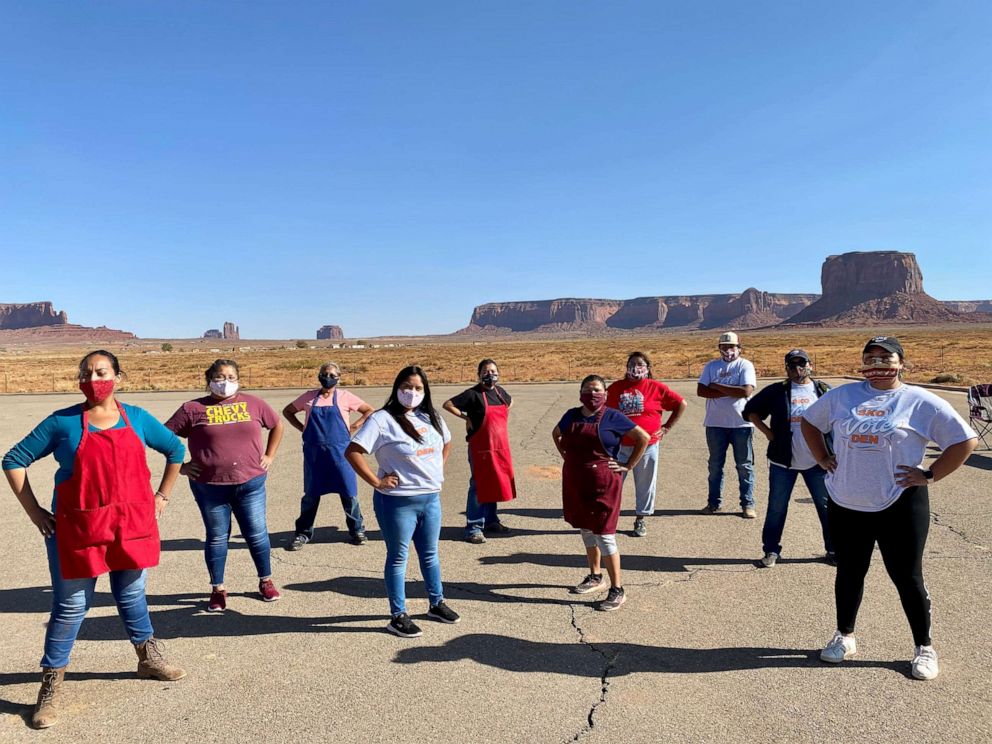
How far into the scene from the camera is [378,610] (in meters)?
4.55

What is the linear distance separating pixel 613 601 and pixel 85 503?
338 cm

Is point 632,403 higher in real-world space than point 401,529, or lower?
higher

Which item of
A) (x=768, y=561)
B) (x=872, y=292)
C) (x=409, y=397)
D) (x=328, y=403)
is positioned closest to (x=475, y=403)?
(x=328, y=403)

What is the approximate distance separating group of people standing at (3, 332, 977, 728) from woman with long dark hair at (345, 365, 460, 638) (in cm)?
1

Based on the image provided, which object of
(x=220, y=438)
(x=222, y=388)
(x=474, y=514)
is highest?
(x=222, y=388)

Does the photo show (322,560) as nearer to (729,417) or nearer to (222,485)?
(222,485)

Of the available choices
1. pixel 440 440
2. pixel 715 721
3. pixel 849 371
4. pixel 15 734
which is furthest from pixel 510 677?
pixel 849 371

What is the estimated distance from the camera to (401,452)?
4012 mm

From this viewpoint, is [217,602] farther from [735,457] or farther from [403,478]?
[735,457]

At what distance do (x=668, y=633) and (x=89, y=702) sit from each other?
342cm

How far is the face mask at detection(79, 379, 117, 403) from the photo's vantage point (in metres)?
3.25

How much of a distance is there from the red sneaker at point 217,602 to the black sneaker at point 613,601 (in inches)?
107

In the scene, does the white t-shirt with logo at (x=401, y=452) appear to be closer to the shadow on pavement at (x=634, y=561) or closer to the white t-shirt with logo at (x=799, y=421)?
the shadow on pavement at (x=634, y=561)

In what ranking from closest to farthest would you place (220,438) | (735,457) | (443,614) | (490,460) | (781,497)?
1. (443,614)
2. (220,438)
3. (781,497)
4. (490,460)
5. (735,457)
